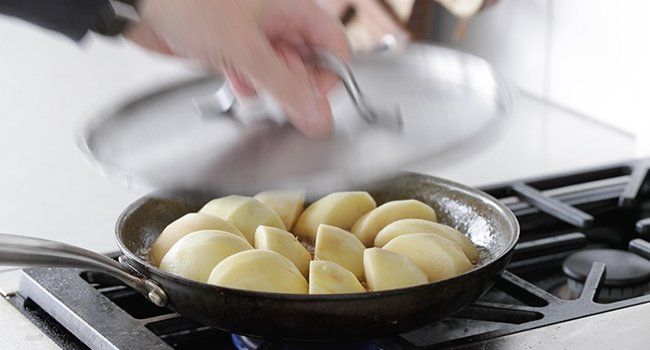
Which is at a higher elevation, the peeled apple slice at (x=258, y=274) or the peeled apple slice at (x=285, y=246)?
the peeled apple slice at (x=285, y=246)

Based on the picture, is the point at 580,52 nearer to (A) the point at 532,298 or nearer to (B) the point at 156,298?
(A) the point at 532,298

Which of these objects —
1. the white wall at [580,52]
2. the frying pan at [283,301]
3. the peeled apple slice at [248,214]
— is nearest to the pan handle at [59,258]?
the frying pan at [283,301]

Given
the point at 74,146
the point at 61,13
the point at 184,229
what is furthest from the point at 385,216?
the point at 74,146

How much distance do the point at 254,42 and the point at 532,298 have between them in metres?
0.25

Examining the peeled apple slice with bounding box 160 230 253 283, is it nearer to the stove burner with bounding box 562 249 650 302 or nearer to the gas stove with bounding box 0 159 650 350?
the gas stove with bounding box 0 159 650 350

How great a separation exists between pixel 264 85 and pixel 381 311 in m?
0.15

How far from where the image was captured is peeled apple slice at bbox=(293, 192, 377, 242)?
828 millimetres

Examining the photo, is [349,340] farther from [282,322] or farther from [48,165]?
[48,165]

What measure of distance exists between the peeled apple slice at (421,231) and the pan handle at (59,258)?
160 mm

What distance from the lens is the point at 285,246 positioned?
75 cm

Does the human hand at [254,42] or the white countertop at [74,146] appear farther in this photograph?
the white countertop at [74,146]

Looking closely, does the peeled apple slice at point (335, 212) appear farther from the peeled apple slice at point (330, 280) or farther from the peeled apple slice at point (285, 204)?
the peeled apple slice at point (330, 280)

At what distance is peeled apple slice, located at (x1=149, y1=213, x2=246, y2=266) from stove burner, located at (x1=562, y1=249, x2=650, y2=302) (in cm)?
26

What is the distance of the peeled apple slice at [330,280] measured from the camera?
2.27 ft
